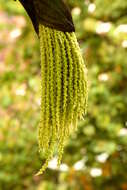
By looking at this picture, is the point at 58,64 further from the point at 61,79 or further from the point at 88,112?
the point at 88,112

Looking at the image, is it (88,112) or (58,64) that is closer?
(58,64)

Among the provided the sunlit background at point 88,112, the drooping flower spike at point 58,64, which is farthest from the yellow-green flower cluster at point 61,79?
the sunlit background at point 88,112

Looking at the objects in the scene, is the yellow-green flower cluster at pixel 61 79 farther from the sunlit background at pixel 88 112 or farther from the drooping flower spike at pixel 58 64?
the sunlit background at pixel 88 112

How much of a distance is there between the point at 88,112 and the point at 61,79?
A: 2.27 metres

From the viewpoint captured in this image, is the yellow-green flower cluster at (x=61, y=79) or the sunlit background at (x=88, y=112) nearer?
the yellow-green flower cluster at (x=61, y=79)

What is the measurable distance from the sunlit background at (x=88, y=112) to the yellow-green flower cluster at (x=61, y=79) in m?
2.05

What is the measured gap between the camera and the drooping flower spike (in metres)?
0.82

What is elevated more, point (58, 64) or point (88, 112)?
point (88, 112)

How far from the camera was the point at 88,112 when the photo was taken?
10.2ft

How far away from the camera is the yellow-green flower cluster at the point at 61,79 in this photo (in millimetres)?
834

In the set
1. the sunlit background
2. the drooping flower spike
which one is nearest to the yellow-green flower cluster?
the drooping flower spike

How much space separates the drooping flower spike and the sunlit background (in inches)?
81.0

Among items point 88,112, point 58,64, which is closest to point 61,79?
point 58,64

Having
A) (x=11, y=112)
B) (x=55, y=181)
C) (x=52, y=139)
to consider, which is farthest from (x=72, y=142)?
(x=52, y=139)
